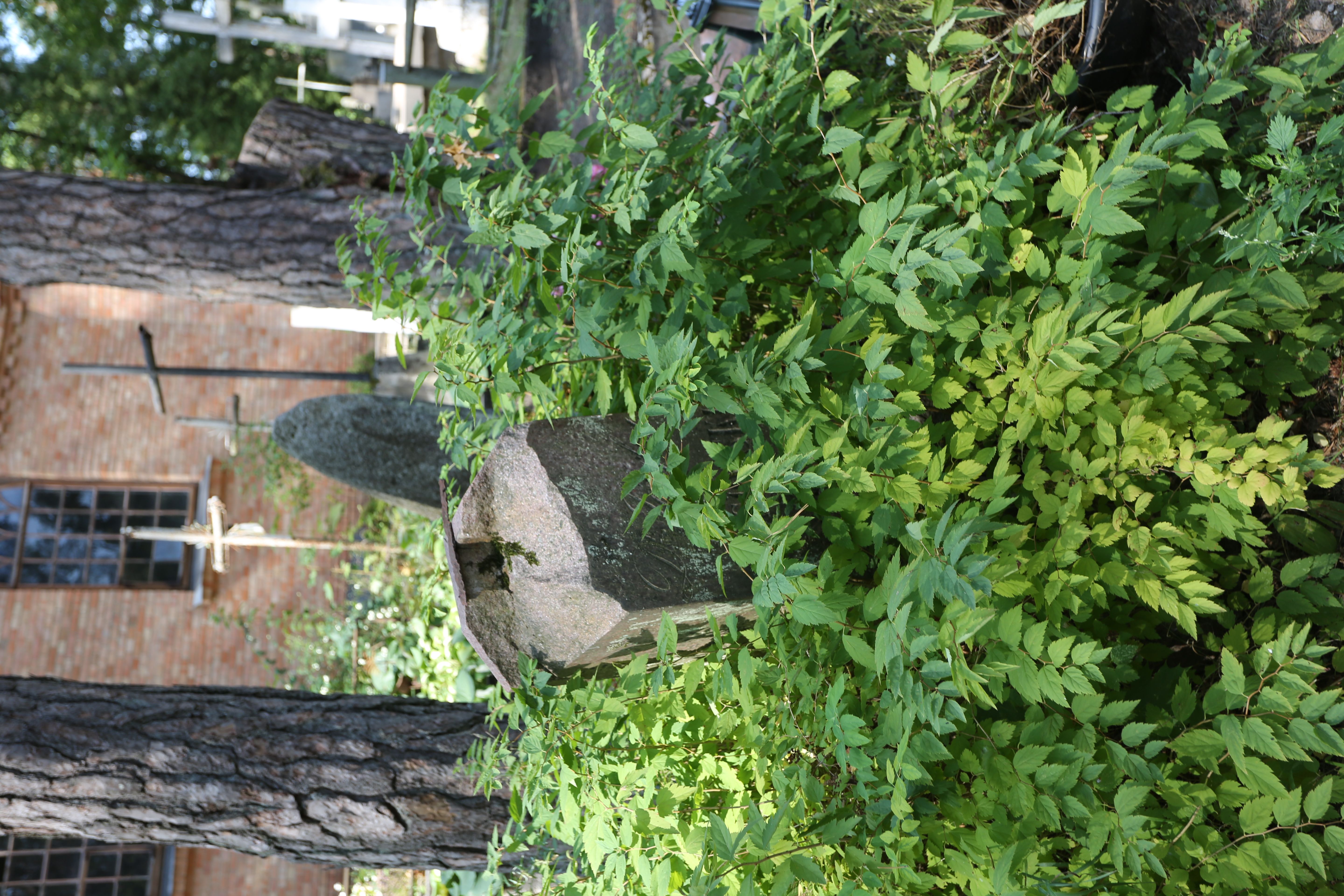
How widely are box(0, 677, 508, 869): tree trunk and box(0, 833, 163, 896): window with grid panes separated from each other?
6.34 m

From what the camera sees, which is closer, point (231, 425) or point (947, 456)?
point (947, 456)

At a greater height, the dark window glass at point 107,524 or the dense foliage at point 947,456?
the dark window glass at point 107,524

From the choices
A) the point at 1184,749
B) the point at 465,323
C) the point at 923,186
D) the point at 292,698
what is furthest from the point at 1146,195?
the point at 292,698

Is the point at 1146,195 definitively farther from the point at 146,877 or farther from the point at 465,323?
the point at 146,877

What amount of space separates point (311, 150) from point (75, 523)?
604cm

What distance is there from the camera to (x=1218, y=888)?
151cm

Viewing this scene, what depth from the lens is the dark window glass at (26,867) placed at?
8055 mm

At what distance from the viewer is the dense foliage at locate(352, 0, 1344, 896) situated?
143 cm

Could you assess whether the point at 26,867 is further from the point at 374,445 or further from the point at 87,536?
the point at 374,445

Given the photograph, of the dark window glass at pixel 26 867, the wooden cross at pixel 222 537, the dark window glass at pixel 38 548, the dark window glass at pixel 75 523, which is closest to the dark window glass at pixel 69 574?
the dark window glass at pixel 38 548

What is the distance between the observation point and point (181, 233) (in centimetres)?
461

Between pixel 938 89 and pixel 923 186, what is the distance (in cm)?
20

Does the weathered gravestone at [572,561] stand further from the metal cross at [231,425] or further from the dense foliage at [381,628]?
the metal cross at [231,425]

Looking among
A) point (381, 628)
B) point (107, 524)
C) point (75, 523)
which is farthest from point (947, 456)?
point (75, 523)
